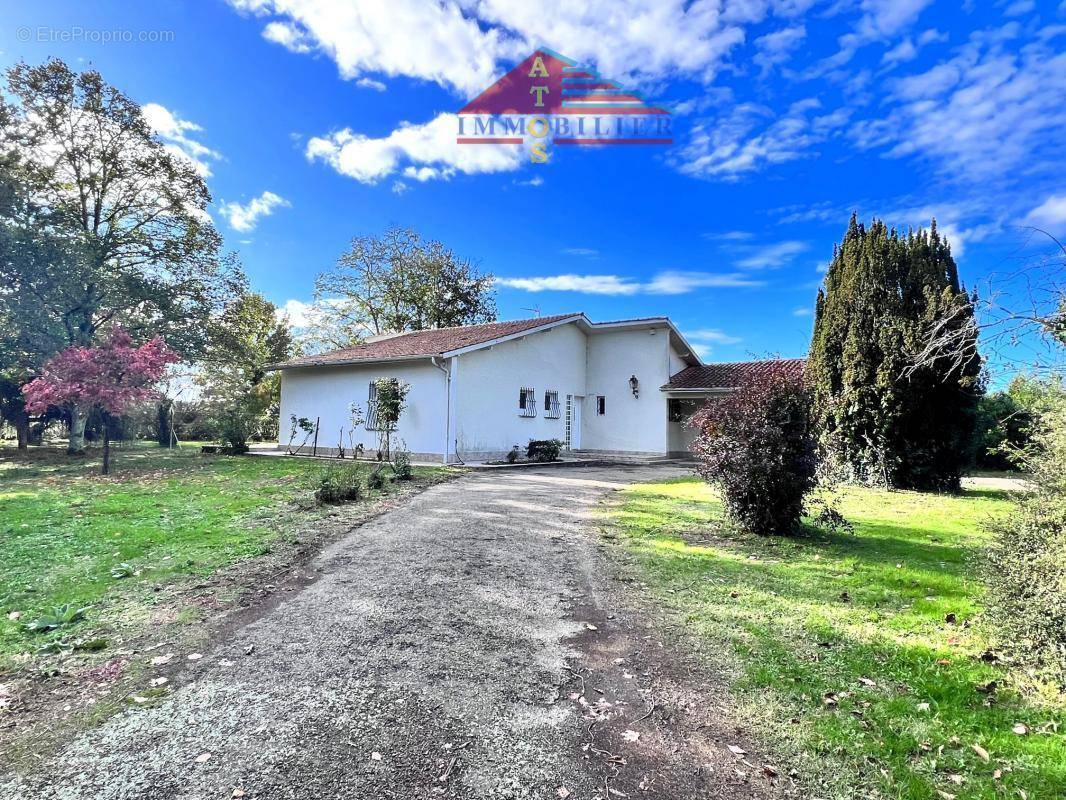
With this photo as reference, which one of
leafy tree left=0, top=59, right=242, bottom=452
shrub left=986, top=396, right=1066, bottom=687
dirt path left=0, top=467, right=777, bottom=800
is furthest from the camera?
leafy tree left=0, top=59, right=242, bottom=452

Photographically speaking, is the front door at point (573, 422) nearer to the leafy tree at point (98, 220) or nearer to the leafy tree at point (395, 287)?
the leafy tree at point (98, 220)

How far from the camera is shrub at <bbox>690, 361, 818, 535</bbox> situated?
650 cm

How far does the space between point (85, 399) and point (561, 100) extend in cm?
1428

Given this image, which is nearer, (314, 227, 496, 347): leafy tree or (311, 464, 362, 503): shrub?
(311, 464, 362, 503): shrub

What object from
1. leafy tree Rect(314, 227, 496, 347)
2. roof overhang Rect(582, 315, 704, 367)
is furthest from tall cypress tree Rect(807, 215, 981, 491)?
leafy tree Rect(314, 227, 496, 347)

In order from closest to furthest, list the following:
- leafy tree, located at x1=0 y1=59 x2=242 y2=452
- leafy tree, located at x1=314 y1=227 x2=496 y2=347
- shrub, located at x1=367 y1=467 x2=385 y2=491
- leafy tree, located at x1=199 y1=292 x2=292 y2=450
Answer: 1. shrub, located at x1=367 y1=467 x2=385 y2=491
2. leafy tree, located at x1=0 y1=59 x2=242 y2=452
3. leafy tree, located at x1=199 y1=292 x2=292 y2=450
4. leafy tree, located at x1=314 y1=227 x2=496 y2=347

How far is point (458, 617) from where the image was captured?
4.11 meters

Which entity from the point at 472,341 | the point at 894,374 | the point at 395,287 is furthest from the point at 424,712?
the point at 395,287

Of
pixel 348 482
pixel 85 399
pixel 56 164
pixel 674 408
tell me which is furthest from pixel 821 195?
pixel 56 164

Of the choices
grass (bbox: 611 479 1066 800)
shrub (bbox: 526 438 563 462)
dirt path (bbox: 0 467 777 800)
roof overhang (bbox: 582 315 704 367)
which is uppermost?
roof overhang (bbox: 582 315 704 367)

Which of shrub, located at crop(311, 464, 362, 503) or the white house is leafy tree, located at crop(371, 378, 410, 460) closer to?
the white house

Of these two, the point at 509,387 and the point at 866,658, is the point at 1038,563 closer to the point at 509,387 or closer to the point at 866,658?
the point at 866,658

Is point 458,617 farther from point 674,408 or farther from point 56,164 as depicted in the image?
point 56,164

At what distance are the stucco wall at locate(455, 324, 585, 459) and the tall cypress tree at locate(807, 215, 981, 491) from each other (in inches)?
361
